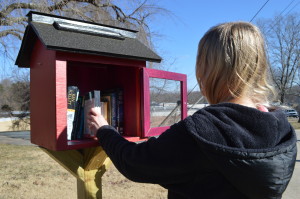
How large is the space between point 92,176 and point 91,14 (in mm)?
5586

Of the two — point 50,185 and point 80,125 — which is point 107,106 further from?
point 50,185

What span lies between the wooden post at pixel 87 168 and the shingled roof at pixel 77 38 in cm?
66

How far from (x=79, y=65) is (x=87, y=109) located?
27.1 inches

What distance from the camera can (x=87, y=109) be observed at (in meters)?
1.67

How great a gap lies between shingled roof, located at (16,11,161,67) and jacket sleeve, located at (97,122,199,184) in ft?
2.39

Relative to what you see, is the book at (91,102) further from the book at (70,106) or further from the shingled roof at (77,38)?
the shingled roof at (77,38)

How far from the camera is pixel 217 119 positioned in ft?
2.96

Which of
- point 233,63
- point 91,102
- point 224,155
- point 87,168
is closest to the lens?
point 224,155

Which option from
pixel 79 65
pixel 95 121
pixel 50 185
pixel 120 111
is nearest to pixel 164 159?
pixel 95 121

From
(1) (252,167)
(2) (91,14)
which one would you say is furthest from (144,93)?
(2) (91,14)

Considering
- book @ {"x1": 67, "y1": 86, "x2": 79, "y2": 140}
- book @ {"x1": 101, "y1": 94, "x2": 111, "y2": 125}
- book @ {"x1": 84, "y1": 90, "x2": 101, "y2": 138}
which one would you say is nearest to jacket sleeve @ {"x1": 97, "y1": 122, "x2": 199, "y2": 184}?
book @ {"x1": 84, "y1": 90, "x2": 101, "y2": 138}

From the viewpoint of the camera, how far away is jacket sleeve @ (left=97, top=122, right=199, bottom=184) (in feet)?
3.00

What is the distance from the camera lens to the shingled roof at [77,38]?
1497 mm

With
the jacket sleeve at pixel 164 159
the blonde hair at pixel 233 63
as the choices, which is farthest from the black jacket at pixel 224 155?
the blonde hair at pixel 233 63
